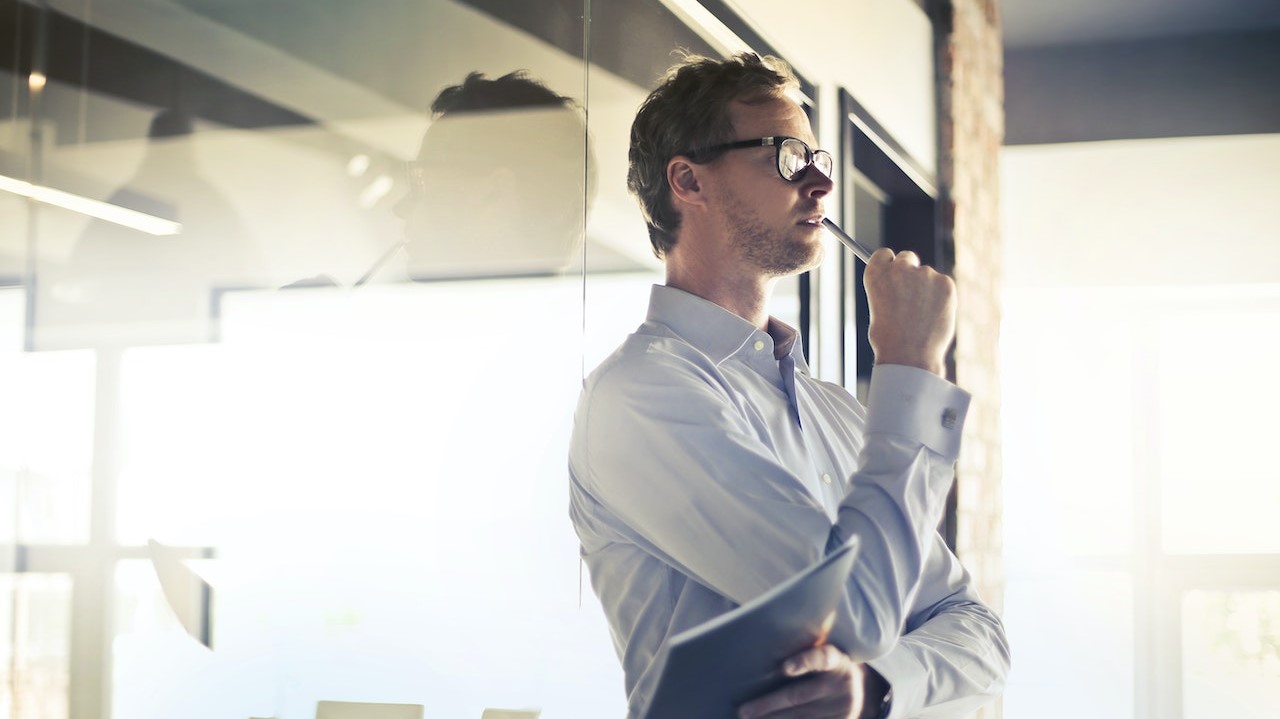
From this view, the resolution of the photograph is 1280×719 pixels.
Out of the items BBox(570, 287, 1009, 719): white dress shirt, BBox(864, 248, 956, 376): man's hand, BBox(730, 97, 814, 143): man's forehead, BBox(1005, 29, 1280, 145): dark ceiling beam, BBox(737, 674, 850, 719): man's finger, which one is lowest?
BBox(737, 674, 850, 719): man's finger

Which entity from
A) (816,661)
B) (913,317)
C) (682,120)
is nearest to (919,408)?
(913,317)

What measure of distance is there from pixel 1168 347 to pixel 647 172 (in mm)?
3191

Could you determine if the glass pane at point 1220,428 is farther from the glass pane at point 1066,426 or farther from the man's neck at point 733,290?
the man's neck at point 733,290

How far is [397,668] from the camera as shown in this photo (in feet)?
3.13

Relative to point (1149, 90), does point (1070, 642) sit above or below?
below

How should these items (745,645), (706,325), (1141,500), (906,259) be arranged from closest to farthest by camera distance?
(745,645), (906,259), (706,325), (1141,500)

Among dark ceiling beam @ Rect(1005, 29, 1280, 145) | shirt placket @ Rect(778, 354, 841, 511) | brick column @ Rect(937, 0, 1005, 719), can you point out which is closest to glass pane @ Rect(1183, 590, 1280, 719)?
brick column @ Rect(937, 0, 1005, 719)

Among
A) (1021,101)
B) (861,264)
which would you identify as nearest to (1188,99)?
(1021,101)

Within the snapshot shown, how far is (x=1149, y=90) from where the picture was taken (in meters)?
3.99

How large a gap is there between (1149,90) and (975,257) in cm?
Result: 129

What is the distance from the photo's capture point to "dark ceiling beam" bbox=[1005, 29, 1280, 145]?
12.9ft

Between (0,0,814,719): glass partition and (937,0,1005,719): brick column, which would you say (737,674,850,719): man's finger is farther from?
(937,0,1005,719): brick column

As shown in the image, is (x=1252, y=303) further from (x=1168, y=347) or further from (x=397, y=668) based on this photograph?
(x=397, y=668)

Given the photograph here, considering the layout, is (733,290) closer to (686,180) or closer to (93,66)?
(686,180)
